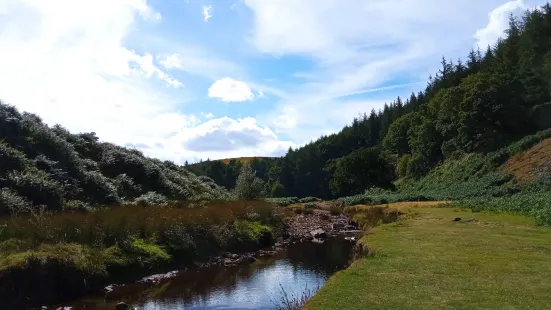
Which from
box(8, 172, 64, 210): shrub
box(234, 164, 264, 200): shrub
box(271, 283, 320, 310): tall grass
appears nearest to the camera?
box(271, 283, 320, 310): tall grass

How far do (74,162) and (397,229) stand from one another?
2818 cm

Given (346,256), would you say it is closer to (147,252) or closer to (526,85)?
(147,252)

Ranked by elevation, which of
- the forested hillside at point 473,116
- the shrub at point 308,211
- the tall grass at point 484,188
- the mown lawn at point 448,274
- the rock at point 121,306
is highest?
the forested hillside at point 473,116

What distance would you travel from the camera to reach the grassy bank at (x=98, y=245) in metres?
19.1

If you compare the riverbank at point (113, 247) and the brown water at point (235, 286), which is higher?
the riverbank at point (113, 247)

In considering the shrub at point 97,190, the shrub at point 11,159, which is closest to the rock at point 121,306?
the shrub at point 11,159

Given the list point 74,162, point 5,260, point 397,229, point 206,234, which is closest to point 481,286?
point 397,229

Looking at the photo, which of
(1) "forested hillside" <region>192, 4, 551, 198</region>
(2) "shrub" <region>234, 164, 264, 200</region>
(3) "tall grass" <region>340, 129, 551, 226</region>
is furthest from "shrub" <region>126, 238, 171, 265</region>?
(1) "forested hillside" <region>192, 4, 551, 198</region>

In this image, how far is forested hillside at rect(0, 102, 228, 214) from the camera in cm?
Answer: 3028

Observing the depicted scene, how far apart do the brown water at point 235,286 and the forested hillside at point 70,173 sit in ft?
35.8

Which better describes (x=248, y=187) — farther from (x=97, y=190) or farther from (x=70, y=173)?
(x=70, y=173)

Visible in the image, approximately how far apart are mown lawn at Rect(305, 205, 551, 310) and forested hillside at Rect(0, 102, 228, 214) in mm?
20968

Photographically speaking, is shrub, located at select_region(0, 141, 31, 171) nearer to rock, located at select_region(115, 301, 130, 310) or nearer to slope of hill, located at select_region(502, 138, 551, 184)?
rock, located at select_region(115, 301, 130, 310)

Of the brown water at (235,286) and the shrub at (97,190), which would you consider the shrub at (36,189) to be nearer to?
the shrub at (97,190)
